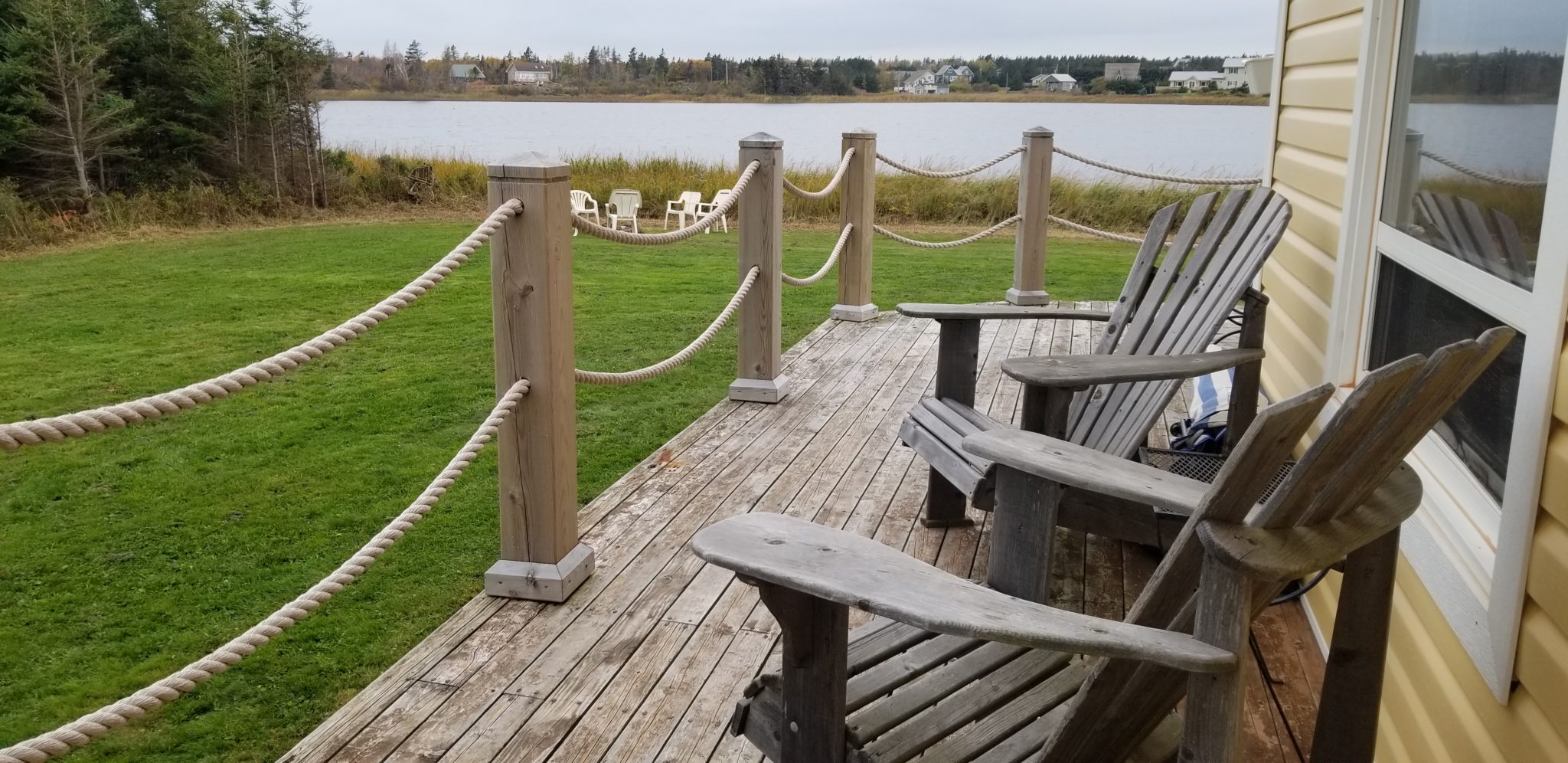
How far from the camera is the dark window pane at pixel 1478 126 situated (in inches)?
66.7

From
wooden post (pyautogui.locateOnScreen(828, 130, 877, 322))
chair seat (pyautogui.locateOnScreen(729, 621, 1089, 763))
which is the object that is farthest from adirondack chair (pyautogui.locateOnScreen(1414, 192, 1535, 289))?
wooden post (pyautogui.locateOnScreen(828, 130, 877, 322))

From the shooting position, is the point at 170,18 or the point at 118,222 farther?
the point at 170,18

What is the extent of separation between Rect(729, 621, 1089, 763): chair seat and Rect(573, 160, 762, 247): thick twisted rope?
1.58m

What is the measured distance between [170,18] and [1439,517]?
56.5 ft

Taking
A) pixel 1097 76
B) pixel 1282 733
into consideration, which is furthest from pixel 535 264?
pixel 1097 76

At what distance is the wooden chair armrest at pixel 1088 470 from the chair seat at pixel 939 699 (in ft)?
1.10

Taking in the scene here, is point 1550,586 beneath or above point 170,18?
beneath

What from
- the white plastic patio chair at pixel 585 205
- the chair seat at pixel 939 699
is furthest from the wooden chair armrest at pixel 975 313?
the white plastic patio chair at pixel 585 205

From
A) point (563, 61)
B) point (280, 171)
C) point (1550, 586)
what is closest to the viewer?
point (1550, 586)

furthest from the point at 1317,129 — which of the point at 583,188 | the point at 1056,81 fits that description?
the point at 583,188

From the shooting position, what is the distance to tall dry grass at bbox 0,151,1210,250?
12.6 meters

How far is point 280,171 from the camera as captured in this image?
50.4 ft

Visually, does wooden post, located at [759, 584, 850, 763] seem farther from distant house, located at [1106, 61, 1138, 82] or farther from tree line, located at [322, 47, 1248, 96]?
tree line, located at [322, 47, 1248, 96]

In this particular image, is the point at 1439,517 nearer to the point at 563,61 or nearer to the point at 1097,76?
the point at 1097,76
